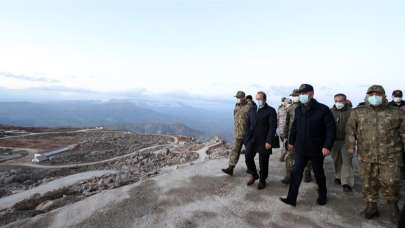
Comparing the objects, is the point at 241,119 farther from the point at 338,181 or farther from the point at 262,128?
the point at 338,181

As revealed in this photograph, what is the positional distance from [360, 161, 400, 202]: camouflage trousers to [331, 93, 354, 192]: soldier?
177cm

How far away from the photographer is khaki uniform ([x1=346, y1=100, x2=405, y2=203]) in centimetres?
592

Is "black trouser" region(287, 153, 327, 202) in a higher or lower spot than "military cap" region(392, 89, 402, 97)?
lower

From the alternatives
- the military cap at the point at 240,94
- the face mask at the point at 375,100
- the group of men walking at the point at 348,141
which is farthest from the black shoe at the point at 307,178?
the face mask at the point at 375,100

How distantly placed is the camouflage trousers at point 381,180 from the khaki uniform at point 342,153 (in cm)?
173

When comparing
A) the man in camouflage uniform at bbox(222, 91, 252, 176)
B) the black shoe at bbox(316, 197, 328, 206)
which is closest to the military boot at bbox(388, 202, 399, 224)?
the black shoe at bbox(316, 197, 328, 206)

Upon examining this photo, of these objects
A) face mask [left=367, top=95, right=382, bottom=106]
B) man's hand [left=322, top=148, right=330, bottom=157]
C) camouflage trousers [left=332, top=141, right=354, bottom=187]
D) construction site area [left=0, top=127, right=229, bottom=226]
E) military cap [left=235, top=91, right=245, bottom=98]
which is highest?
military cap [left=235, top=91, right=245, bottom=98]

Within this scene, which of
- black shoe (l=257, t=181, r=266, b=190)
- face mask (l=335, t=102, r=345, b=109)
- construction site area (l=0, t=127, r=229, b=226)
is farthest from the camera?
construction site area (l=0, t=127, r=229, b=226)

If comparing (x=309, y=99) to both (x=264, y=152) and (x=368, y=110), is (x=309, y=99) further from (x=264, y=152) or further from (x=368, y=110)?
(x=264, y=152)

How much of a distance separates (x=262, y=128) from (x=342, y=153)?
247cm

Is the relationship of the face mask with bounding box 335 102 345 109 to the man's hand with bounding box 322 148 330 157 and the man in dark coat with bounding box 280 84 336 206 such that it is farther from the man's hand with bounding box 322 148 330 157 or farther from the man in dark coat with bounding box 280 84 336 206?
the man's hand with bounding box 322 148 330 157

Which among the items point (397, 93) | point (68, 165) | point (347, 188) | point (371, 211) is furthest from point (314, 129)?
point (68, 165)

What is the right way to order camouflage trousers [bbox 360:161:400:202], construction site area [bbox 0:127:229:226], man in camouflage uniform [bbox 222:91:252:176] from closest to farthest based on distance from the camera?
camouflage trousers [bbox 360:161:400:202], man in camouflage uniform [bbox 222:91:252:176], construction site area [bbox 0:127:229:226]

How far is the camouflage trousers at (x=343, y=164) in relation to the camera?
8172 millimetres
